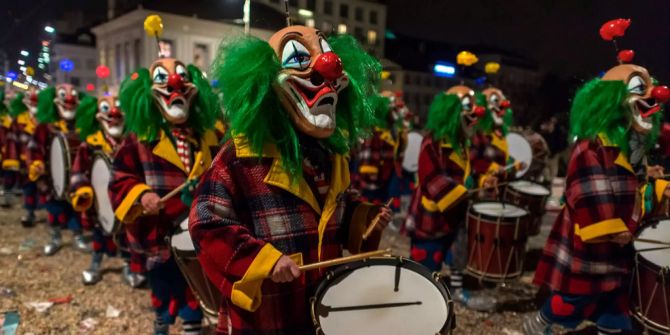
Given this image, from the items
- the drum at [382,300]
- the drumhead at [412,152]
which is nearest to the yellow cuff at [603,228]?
the drum at [382,300]

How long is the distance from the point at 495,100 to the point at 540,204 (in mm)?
1266

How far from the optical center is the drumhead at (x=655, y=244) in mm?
2506

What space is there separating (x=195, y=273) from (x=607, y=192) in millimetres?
2202

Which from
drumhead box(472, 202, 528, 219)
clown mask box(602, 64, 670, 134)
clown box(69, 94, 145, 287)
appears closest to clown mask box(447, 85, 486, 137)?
drumhead box(472, 202, 528, 219)

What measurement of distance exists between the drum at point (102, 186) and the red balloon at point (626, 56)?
346 centimetres

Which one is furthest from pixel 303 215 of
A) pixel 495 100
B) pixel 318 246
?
pixel 495 100

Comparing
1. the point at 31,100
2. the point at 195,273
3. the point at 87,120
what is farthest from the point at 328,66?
the point at 31,100

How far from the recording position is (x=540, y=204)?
4.68 m

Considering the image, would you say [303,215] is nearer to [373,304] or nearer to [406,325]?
[373,304]

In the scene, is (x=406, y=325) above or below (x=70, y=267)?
above

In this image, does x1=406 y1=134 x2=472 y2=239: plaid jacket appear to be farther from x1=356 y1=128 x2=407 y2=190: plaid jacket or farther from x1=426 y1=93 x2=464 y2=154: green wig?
x1=356 y1=128 x2=407 y2=190: plaid jacket

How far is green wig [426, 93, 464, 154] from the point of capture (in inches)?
150

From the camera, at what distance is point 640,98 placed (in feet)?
8.39

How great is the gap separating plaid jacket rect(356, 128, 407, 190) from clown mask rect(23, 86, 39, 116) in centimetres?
469
